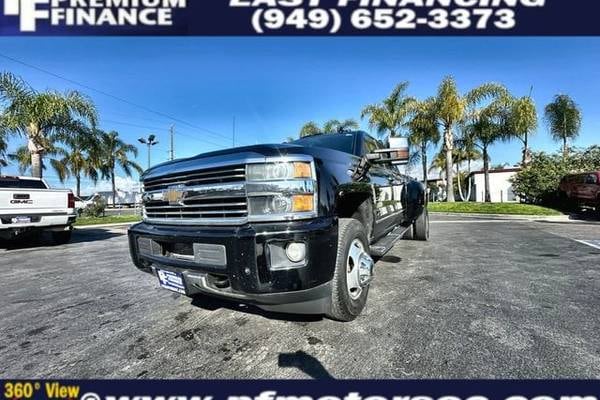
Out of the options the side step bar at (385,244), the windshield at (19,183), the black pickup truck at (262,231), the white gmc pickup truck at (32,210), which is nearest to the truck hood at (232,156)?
the black pickup truck at (262,231)

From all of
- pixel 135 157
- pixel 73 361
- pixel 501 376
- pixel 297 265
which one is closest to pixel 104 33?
pixel 73 361

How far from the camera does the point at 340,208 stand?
2785 millimetres

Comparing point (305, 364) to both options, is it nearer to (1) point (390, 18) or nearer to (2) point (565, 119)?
(1) point (390, 18)

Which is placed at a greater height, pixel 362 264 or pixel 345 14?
pixel 345 14

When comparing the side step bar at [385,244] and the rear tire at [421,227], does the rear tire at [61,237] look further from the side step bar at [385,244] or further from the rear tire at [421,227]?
the rear tire at [421,227]

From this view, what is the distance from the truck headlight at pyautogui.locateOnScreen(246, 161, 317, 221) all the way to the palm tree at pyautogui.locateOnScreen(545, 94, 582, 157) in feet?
84.6

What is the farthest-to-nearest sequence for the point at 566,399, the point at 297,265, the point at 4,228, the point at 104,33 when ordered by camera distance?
the point at 4,228 < the point at 104,33 < the point at 297,265 < the point at 566,399

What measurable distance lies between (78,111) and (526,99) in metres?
24.3

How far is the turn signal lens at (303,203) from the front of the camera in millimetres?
2225

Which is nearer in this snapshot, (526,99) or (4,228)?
(4,228)

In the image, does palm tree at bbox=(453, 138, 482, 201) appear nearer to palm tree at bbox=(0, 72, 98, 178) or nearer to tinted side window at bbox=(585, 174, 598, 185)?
tinted side window at bbox=(585, 174, 598, 185)

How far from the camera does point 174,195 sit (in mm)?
2703

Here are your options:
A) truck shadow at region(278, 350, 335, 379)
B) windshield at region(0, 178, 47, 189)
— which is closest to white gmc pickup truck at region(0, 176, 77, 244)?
windshield at region(0, 178, 47, 189)

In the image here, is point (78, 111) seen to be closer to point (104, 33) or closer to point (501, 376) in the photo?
point (104, 33)
